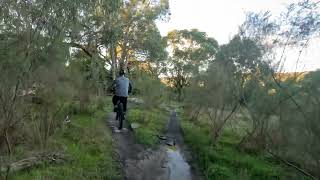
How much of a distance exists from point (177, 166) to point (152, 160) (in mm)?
702

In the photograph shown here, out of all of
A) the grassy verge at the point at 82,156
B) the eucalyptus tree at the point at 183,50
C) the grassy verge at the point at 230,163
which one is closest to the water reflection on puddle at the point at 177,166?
the grassy verge at the point at 230,163

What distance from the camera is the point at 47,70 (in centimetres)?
885

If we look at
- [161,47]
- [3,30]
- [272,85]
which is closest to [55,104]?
[3,30]

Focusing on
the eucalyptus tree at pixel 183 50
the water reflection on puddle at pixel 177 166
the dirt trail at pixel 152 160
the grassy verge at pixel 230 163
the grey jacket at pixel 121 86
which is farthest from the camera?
the eucalyptus tree at pixel 183 50

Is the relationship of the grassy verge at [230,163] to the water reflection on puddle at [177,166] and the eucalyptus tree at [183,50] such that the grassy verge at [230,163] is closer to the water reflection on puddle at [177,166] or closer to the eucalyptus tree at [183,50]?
the water reflection on puddle at [177,166]

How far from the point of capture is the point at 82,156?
966cm

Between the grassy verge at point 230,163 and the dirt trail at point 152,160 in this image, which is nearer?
the dirt trail at point 152,160

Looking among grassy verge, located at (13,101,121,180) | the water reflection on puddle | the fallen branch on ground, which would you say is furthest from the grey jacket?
the fallen branch on ground

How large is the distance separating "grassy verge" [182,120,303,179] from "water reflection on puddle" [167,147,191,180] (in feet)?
1.57

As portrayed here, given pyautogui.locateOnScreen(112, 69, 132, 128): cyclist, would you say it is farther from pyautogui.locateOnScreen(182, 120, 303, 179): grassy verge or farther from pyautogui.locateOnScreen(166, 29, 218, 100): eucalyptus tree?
pyautogui.locateOnScreen(166, 29, 218, 100): eucalyptus tree

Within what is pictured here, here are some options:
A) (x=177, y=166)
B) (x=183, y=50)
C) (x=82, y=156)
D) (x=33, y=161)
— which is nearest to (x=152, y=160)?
(x=177, y=166)

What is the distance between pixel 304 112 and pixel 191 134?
26.3ft

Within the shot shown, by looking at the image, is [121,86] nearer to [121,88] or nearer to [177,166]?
[121,88]

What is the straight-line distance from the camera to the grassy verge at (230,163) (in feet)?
33.4
